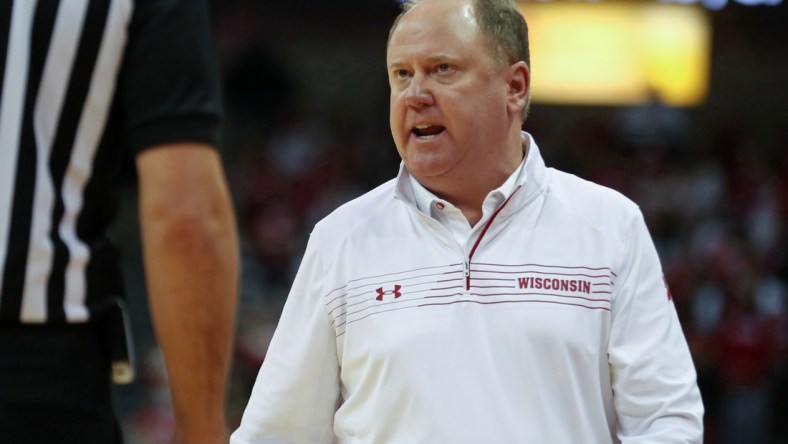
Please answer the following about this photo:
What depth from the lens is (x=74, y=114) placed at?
7.67 feet

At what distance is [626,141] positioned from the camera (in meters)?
15.6

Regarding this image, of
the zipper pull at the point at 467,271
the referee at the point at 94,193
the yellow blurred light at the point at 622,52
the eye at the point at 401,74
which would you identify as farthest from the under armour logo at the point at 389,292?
the yellow blurred light at the point at 622,52

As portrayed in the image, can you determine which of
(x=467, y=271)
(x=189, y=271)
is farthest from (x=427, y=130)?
(x=189, y=271)

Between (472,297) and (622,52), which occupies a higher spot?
(472,297)

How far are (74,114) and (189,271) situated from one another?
0.34 meters

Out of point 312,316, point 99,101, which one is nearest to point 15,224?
point 99,101

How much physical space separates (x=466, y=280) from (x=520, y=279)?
0.12 m

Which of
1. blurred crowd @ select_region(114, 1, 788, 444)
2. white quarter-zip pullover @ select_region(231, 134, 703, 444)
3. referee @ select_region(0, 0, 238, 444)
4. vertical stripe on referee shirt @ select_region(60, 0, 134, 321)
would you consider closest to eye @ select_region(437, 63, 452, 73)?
white quarter-zip pullover @ select_region(231, 134, 703, 444)

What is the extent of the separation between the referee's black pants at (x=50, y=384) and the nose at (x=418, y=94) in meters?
0.92

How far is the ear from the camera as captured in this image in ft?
10.1

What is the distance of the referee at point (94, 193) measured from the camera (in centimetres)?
230

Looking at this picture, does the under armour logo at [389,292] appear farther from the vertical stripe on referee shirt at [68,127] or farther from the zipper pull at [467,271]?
the vertical stripe on referee shirt at [68,127]

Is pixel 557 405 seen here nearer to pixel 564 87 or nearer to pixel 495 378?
pixel 495 378

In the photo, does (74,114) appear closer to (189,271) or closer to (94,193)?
(94,193)
